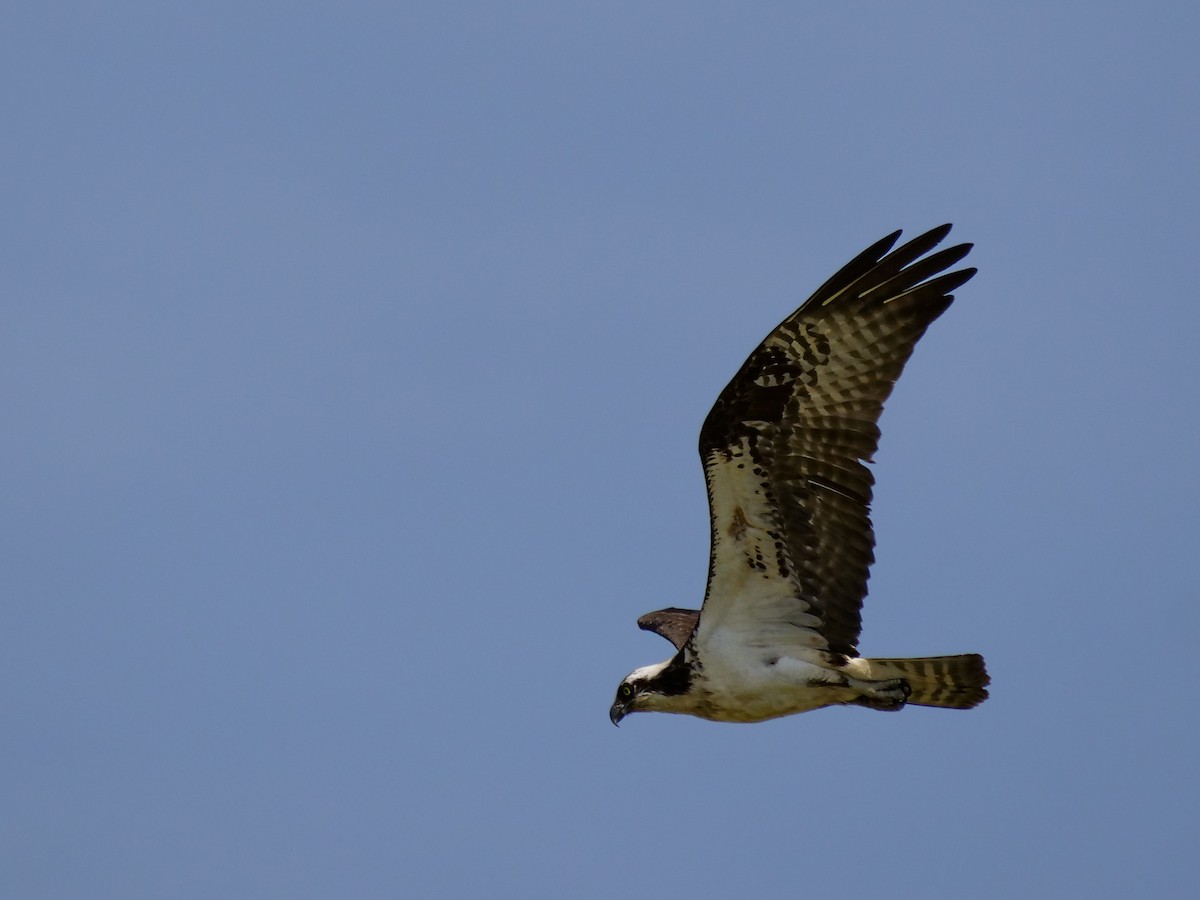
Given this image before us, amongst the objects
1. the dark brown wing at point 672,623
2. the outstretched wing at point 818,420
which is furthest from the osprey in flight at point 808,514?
the dark brown wing at point 672,623

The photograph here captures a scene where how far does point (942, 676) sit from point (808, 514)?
132cm

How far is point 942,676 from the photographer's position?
42.9ft

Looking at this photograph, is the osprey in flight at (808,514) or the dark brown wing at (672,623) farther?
the dark brown wing at (672,623)

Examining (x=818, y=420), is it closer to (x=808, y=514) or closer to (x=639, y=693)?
(x=808, y=514)

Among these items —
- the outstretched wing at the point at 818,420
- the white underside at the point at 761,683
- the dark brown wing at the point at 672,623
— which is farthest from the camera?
the dark brown wing at the point at 672,623

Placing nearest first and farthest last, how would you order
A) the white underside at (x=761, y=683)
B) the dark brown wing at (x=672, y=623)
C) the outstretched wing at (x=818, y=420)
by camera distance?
the outstretched wing at (x=818, y=420), the white underside at (x=761, y=683), the dark brown wing at (x=672, y=623)

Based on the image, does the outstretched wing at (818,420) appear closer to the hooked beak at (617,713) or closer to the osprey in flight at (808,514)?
the osprey in flight at (808,514)

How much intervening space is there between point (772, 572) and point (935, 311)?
71.9 inches

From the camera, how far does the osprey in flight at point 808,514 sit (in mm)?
12711

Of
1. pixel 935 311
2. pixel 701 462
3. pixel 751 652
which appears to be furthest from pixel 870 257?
pixel 751 652

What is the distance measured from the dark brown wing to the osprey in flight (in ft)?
5.20

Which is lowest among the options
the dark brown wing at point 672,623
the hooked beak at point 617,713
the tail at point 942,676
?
the hooked beak at point 617,713

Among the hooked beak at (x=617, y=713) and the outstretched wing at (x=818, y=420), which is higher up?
the outstretched wing at (x=818, y=420)

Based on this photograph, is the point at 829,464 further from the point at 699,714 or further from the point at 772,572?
the point at 699,714
